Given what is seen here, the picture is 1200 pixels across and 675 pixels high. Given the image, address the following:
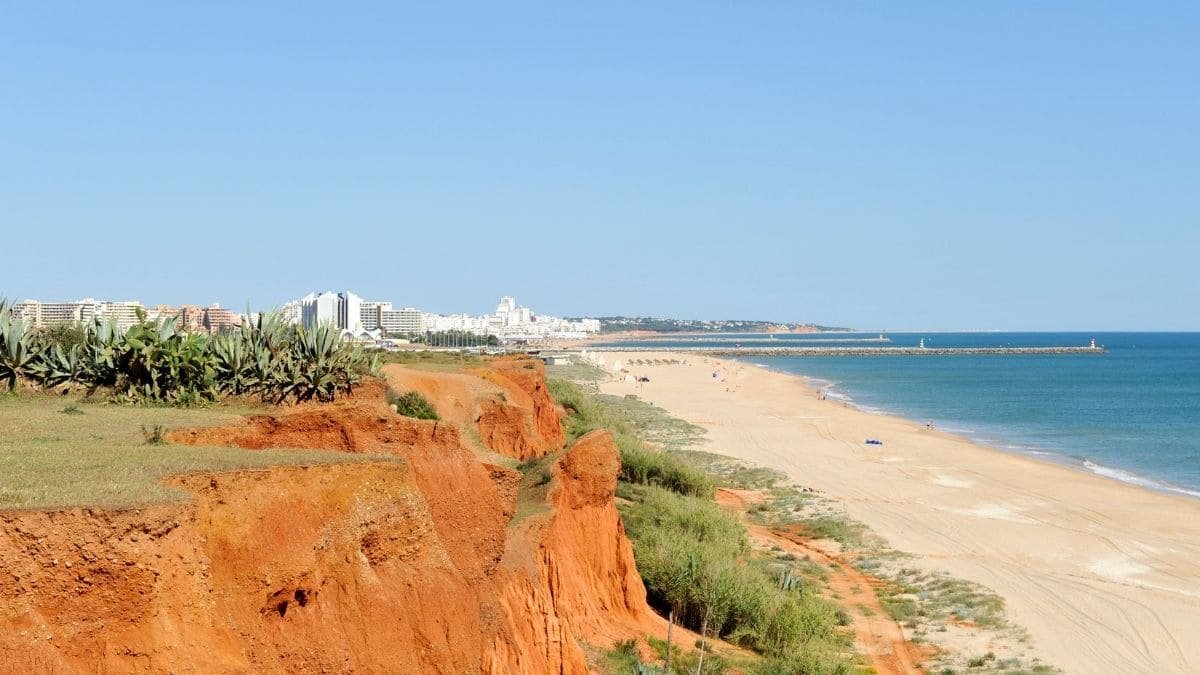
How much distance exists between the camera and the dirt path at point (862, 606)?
57.5ft

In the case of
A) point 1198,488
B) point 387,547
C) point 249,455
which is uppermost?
point 249,455

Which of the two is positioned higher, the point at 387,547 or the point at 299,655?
the point at 387,547

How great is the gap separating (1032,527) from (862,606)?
505 inches

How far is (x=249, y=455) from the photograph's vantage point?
932 cm

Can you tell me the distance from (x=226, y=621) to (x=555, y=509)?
6.12 m

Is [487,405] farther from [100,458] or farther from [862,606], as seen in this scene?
[100,458]

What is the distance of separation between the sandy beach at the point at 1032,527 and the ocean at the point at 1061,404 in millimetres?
3677

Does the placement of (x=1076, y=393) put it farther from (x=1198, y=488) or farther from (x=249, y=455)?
(x=249, y=455)

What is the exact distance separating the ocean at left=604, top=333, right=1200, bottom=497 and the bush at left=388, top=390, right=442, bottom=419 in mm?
32070

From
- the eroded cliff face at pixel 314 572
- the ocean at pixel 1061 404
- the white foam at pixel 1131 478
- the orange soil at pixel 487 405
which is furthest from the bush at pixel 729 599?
the ocean at pixel 1061 404

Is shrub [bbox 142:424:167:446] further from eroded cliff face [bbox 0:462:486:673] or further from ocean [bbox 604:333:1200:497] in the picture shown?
ocean [bbox 604:333:1200:497]

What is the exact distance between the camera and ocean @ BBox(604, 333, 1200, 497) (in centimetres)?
4878

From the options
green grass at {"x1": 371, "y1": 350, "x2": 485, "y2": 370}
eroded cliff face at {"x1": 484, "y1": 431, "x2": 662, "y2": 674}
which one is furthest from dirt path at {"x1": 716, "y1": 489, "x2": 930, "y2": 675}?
green grass at {"x1": 371, "y1": 350, "x2": 485, "y2": 370}

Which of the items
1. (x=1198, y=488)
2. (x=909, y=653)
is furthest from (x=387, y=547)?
(x=1198, y=488)
